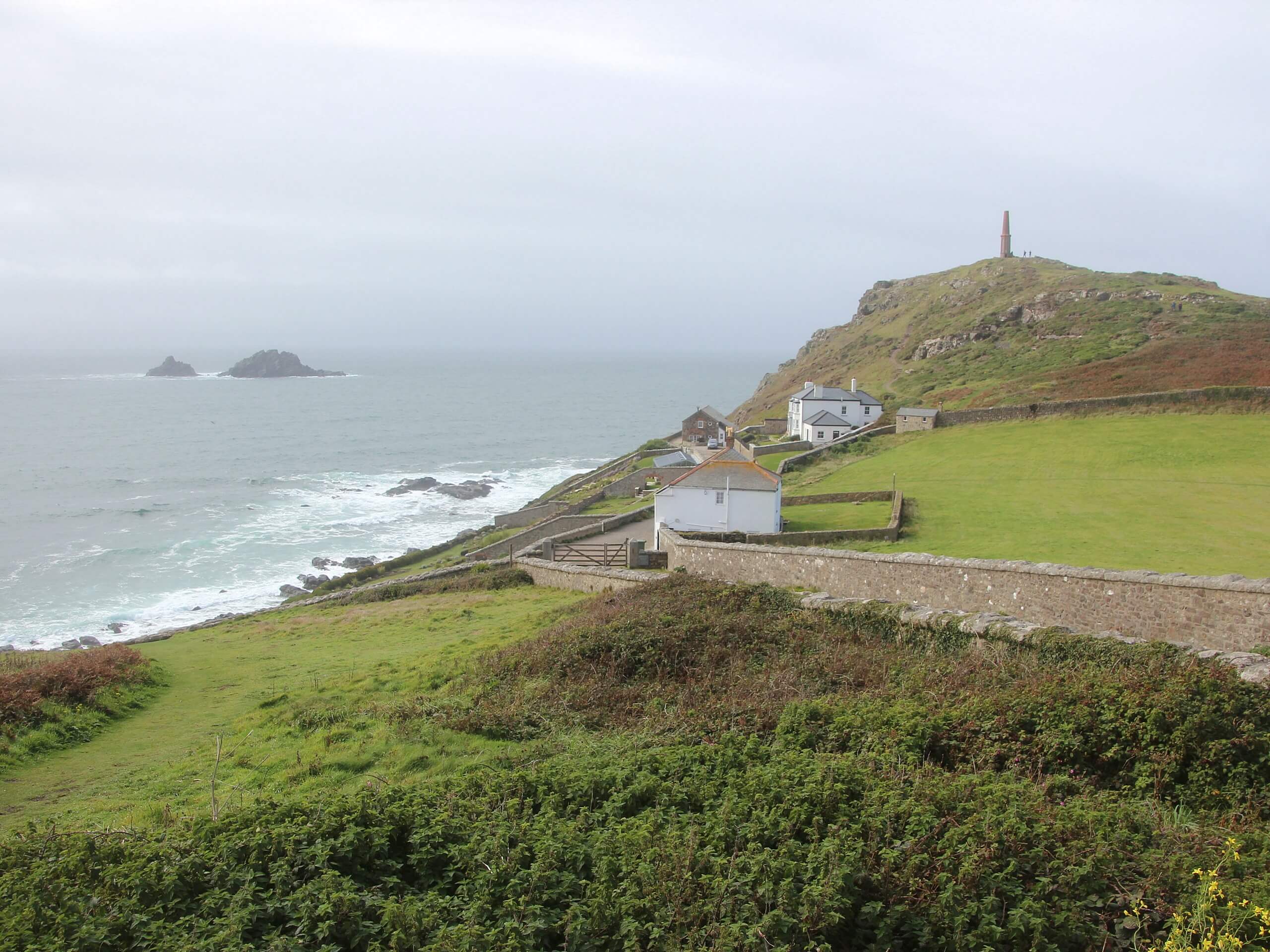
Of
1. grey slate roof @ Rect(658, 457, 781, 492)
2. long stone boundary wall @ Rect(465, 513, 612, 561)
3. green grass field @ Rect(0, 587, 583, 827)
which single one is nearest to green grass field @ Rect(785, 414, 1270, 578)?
grey slate roof @ Rect(658, 457, 781, 492)

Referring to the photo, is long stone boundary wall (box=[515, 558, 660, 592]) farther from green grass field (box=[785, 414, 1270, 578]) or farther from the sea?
the sea

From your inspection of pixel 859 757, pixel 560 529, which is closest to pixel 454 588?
pixel 560 529

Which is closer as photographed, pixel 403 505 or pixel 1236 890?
pixel 1236 890

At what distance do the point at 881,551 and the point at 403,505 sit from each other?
174 feet

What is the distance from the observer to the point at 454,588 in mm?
31000

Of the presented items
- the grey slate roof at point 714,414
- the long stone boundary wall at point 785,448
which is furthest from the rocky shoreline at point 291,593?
the grey slate roof at point 714,414

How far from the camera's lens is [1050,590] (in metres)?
16.0

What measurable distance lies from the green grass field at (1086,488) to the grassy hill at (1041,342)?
8530 millimetres

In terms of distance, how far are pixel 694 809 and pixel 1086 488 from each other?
2836 centimetres

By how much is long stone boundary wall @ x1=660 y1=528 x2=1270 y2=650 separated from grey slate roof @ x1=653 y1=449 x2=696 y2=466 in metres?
37.1

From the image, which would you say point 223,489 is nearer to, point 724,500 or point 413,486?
point 413,486

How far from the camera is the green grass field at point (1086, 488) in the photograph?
22141 millimetres

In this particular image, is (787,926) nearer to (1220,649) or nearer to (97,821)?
(97,821)

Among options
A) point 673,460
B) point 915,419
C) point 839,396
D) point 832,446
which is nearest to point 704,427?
point 673,460
